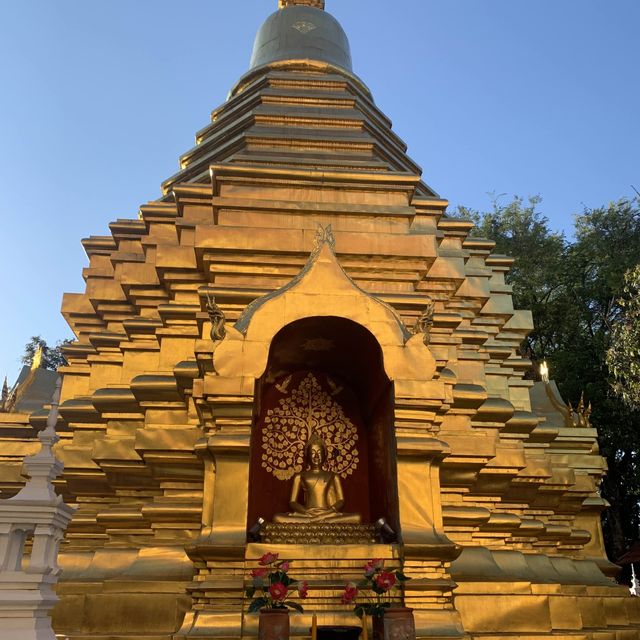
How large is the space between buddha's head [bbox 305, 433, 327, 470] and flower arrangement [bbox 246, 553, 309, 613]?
1974mm

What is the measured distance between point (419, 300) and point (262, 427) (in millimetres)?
2655

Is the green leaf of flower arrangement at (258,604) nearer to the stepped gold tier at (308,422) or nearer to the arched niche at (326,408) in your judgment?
the stepped gold tier at (308,422)

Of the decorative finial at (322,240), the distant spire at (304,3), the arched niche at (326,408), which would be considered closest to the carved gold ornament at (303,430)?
the arched niche at (326,408)

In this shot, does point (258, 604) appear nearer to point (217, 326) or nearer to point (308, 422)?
point (217, 326)

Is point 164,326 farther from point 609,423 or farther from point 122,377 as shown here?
point 609,423

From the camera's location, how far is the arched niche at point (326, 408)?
7.36m

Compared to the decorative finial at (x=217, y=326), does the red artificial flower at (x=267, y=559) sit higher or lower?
lower

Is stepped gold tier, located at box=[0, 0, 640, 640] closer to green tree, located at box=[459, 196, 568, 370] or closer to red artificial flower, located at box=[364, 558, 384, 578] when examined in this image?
red artificial flower, located at box=[364, 558, 384, 578]

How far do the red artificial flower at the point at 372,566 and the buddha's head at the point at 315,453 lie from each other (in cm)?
195

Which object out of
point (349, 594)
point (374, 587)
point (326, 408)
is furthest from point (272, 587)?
point (326, 408)

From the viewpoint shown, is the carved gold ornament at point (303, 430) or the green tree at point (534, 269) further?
the green tree at point (534, 269)

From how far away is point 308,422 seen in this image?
8.28 m

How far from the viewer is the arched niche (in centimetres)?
736

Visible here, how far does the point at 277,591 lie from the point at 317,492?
89.2 inches
